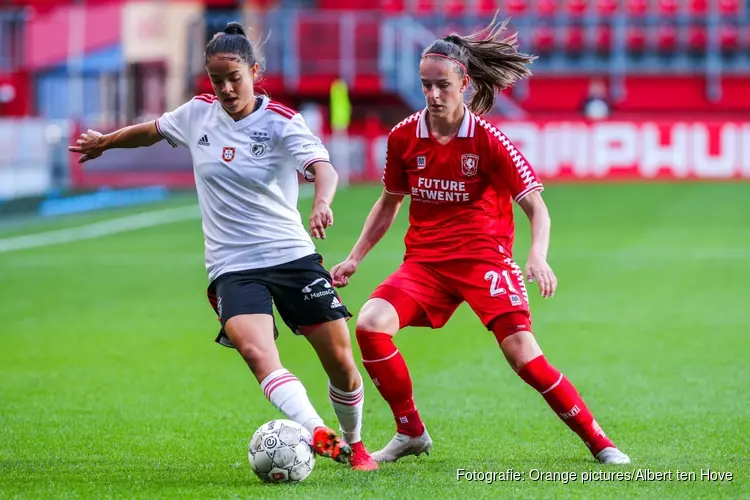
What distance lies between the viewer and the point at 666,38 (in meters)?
35.9

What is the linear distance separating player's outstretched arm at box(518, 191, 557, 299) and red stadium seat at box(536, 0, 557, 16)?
3074 cm

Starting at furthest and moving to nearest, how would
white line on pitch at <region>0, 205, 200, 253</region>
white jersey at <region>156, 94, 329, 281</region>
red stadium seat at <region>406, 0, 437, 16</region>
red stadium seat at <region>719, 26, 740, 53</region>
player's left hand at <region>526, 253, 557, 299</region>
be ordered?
red stadium seat at <region>406, 0, 437, 16</region>, red stadium seat at <region>719, 26, 740, 53</region>, white line on pitch at <region>0, 205, 200, 253</region>, white jersey at <region>156, 94, 329, 281</region>, player's left hand at <region>526, 253, 557, 299</region>

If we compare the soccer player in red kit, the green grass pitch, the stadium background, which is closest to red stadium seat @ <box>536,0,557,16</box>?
the stadium background

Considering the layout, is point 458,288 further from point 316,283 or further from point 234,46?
point 234,46

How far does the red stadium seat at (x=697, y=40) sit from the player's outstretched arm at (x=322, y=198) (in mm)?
31628

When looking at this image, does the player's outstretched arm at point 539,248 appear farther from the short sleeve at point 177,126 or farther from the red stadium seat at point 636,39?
the red stadium seat at point 636,39

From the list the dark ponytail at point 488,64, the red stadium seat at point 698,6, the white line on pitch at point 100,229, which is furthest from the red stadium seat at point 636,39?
the dark ponytail at point 488,64

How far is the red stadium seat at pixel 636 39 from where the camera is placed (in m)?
36.1

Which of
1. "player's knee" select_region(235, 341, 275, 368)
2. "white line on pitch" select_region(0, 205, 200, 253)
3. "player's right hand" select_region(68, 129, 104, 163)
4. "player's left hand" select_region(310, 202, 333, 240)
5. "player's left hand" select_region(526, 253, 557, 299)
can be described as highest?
"player's right hand" select_region(68, 129, 104, 163)

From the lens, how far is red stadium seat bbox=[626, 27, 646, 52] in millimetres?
36062

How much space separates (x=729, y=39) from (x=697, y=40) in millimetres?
822

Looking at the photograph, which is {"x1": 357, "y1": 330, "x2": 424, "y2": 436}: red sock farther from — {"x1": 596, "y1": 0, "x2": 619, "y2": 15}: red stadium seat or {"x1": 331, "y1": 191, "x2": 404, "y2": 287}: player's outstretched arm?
{"x1": 596, "y1": 0, "x2": 619, "y2": 15}: red stadium seat

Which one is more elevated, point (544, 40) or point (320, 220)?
point (544, 40)

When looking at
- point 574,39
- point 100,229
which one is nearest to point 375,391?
point 100,229
